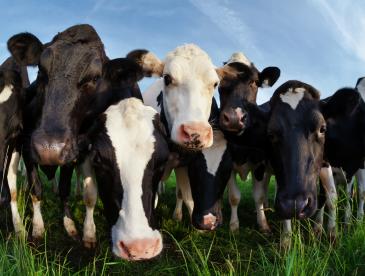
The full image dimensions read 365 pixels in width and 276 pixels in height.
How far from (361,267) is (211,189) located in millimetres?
2027

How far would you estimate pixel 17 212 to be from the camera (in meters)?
6.65

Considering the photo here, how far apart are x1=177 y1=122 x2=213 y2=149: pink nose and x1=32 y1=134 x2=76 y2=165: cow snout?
132 centimetres

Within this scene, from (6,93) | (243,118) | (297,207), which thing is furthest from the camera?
(243,118)

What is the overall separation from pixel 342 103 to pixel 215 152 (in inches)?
75.7

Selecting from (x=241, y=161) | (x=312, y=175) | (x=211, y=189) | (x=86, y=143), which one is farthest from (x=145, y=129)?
(x=241, y=161)

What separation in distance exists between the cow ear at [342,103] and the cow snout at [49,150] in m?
3.62

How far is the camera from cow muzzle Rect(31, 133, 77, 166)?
15.9 feet

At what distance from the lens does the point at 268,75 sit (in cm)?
849

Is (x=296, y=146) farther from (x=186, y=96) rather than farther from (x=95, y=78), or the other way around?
(x=95, y=78)

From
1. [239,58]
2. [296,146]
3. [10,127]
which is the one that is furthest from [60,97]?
[239,58]

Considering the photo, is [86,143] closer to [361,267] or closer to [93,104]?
[93,104]

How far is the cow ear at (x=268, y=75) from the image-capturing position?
8438 millimetres

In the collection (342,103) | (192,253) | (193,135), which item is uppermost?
(342,103)

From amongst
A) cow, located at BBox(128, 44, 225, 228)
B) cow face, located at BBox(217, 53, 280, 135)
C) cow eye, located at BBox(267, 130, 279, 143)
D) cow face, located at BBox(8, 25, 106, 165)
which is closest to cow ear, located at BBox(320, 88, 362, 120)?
cow eye, located at BBox(267, 130, 279, 143)
